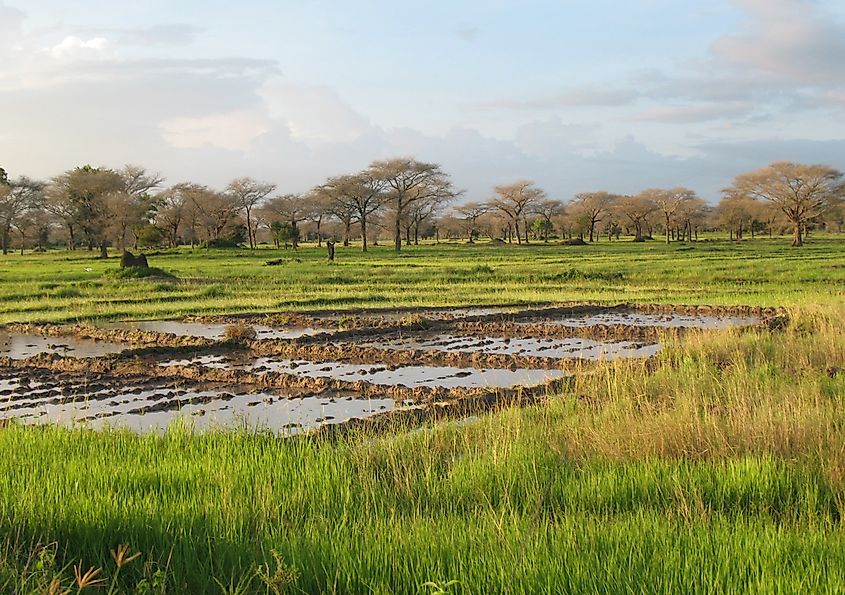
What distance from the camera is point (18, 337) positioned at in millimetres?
15727

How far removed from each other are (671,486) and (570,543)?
4.85 ft

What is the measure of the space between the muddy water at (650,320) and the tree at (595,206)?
7854 centimetres

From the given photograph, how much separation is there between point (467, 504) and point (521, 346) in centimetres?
905

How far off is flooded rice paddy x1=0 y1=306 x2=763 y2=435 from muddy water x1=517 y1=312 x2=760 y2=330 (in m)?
0.04

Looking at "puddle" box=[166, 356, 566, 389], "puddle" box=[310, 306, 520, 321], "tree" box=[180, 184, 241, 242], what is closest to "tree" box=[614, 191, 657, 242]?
"tree" box=[180, 184, 241, 242]

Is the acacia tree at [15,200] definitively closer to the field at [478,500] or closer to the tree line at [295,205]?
the tree line at [295,205]

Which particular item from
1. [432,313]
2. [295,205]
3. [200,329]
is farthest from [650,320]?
[295,205]

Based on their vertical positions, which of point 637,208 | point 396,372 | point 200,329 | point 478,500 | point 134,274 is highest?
point 637,208

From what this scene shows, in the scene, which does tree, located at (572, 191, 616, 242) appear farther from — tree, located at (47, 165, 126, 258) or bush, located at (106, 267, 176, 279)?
bush, located at (106, 267, 176, 279)

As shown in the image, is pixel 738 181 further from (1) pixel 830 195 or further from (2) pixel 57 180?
(2) pixel 57 180

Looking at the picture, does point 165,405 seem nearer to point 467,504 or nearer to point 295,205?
point 467,504

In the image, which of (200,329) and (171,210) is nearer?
(200,329)

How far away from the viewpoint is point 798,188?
210 ft

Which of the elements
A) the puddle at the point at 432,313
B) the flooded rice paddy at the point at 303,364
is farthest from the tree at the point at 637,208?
the flooded rice paddy at the point at 303,364
